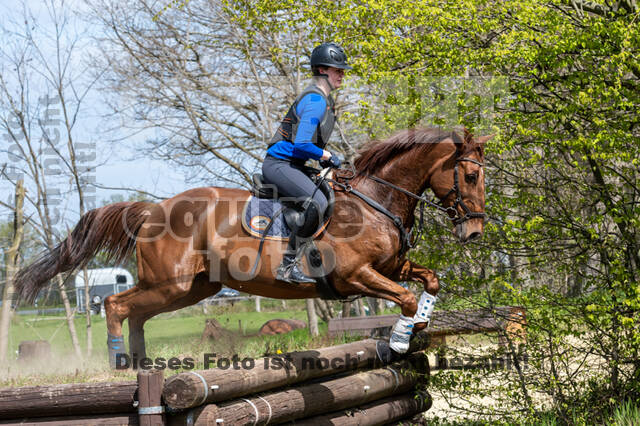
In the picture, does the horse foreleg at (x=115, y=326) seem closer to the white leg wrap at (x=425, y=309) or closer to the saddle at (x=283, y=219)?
the saddle at (x=283, y=219)

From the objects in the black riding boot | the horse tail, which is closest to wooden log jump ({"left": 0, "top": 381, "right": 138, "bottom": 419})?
the black riding boot

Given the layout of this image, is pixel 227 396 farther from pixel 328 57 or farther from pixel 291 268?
pixel 328 57

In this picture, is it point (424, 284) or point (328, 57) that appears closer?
point (328, 57)

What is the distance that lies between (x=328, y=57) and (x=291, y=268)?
169 centimetres

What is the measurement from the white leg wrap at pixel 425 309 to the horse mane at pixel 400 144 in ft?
4.01

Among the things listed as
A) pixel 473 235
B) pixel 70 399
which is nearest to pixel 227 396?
pixel 70 399

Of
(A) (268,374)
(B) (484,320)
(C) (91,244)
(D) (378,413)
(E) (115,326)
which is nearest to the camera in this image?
(A) (268,374)

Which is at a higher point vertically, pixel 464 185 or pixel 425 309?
pixel 464 185

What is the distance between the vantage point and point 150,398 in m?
3.70

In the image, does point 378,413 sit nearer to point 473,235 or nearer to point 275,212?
point 473,235

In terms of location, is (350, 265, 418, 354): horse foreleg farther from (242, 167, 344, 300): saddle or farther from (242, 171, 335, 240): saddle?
(242, 171, 335, 240): saddle

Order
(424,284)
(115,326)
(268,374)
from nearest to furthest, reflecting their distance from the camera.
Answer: (268,374), (424,284), (115,326)

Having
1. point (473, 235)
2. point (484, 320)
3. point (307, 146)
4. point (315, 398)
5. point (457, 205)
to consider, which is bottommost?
point (315, 398)

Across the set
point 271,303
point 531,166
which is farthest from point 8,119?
point 271,303
